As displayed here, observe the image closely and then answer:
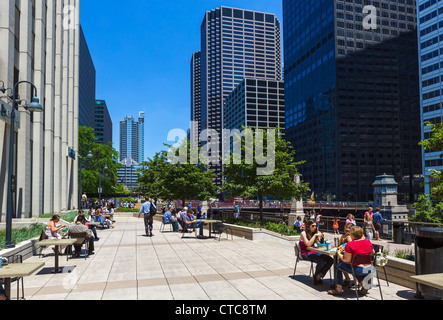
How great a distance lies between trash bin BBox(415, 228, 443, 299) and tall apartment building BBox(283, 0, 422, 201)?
4318 inches

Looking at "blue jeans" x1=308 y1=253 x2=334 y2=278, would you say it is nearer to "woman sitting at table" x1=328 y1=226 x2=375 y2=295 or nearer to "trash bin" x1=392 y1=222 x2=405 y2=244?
"woman sitting at table" x1=328 y1=226 x2=375 y2=295

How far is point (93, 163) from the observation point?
2168 inches

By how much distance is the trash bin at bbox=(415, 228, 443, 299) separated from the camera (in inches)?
274

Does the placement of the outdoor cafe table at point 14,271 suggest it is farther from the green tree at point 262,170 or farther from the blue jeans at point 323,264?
the green tree at point 262,170

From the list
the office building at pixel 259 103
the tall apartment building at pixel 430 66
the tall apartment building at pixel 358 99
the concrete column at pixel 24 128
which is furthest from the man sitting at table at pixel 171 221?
the office building at pixel 259 103

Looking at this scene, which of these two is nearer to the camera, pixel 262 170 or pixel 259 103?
pixel 262 170

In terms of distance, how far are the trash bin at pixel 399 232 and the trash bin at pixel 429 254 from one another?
11.5 metres

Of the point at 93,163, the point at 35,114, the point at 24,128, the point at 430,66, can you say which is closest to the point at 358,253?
the point at 24,128

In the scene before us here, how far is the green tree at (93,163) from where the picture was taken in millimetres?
53250

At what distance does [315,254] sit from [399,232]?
11.9 metres

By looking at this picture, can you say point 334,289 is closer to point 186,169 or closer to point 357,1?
point 186,169

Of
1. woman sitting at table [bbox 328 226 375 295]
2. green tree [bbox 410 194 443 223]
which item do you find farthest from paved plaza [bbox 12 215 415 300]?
green tree [bbox 410 194 443 223]

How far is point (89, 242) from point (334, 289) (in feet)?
30.4

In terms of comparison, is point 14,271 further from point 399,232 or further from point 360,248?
point 399,232
